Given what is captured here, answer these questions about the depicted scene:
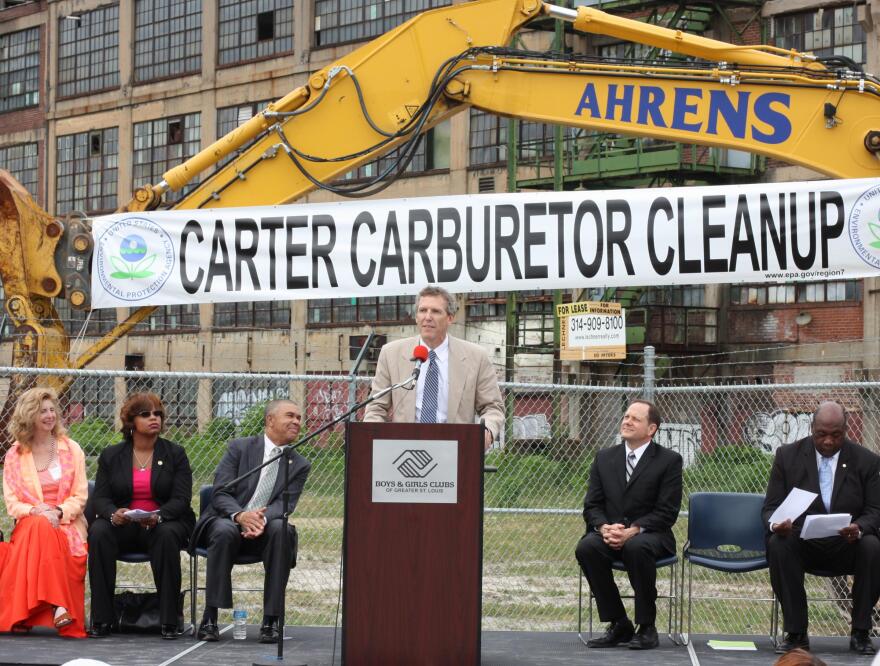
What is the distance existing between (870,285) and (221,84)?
64.8 feet

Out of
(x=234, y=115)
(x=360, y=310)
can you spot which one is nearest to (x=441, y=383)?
(x=360, y=310)

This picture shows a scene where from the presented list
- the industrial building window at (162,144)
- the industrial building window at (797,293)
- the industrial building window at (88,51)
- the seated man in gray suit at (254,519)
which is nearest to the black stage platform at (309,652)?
the seated man in gray suit at (254,519)

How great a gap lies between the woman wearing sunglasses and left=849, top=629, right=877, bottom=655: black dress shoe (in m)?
4.31

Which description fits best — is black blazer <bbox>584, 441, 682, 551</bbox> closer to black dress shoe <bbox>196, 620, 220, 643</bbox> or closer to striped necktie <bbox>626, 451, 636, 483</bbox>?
striped necktie <bbox>626, 451, 636, 483</bbox>

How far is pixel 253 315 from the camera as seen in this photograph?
3728cm

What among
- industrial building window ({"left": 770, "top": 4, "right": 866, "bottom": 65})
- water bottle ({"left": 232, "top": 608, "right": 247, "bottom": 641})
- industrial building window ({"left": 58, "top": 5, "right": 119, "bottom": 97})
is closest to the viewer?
water bottle ({"left": 232, "top": 608, "right": 247, "bottom": 641})

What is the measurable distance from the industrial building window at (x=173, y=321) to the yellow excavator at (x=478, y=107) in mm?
26440

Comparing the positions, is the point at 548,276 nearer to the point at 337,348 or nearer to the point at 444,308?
the point at 444,308

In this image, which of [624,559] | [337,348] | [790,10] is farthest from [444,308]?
[337,348]

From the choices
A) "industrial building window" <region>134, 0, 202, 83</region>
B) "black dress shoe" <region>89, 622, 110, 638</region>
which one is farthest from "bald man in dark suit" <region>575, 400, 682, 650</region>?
"industrial building window" <region>134, 0, 202, 83</region>

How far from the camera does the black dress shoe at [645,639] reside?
8.44 metres

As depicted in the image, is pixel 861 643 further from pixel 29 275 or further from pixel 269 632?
pixel 29 275

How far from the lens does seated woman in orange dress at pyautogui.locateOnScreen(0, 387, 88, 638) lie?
337 inches

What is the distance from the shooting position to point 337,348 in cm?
3497
